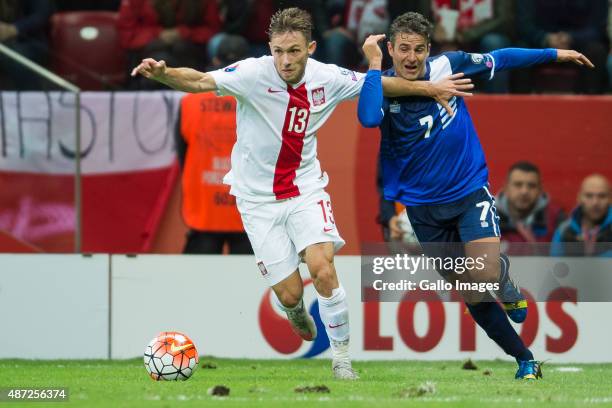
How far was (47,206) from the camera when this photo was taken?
41.2 feet

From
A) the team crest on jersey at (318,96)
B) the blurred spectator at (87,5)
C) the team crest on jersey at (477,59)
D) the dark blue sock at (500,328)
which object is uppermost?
the blurred spectator at (87,5)

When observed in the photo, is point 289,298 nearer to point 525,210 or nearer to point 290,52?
point 290,52

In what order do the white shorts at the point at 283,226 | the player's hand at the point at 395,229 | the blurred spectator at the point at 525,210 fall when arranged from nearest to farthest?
the white shorts at the point at 283,226 < the player's hand at the point at 395,229 < the blurred spectator at the point at 525,210

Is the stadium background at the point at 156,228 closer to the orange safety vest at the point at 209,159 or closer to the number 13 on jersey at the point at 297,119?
the orange safety vest at the point at 209,159

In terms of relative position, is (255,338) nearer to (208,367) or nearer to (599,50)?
(208,367)

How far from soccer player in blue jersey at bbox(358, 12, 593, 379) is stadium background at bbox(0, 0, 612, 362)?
2444 mm

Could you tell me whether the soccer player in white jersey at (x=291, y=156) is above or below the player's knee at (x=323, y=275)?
above

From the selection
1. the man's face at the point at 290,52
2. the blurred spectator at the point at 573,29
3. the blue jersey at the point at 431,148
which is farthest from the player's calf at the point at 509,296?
the blurred spectator at the point at 573,29

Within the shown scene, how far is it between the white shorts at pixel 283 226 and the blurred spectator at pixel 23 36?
4.29 m

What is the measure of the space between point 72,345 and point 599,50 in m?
6.53

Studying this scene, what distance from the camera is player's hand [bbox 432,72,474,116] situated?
8.86 m

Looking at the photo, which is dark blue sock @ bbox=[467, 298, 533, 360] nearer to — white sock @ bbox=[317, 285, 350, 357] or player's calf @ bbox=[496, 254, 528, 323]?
player's calf @ bbox=[496, 254, 528, 323]

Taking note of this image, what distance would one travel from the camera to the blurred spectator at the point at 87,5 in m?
15.6

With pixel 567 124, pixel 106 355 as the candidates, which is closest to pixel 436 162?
pixel 106 355
